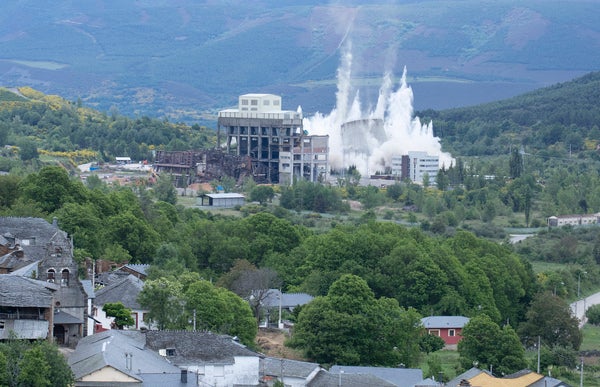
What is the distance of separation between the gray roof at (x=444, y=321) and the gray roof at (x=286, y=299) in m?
5.14

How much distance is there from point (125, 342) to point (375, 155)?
131787 mm

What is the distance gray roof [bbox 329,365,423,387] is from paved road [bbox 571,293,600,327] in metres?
30.4

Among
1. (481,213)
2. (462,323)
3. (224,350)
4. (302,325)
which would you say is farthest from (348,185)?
(224,350)

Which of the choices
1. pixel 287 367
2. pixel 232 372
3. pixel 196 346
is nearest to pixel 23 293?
pixel 196 346

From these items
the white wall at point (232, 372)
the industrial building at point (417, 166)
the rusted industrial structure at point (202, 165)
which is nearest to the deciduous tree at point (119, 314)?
the white wall at point (232, 372)

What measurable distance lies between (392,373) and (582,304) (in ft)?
127

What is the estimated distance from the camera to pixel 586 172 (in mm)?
175250

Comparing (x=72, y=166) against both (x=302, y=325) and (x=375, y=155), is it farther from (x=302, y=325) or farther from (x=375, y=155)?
(x=302, y=325)

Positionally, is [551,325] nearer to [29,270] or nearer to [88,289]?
[88,289]

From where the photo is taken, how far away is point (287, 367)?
193 ft

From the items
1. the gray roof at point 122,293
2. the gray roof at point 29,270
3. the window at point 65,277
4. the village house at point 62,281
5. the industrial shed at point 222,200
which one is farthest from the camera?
the industrial shed at point 222,200

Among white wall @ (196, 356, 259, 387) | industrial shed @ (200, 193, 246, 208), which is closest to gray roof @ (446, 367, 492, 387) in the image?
white wall @ (196, 356, 259, 387)

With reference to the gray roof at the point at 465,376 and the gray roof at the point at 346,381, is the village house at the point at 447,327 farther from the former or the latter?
the gray roof at the point at 346,381

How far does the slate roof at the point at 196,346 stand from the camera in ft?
182
